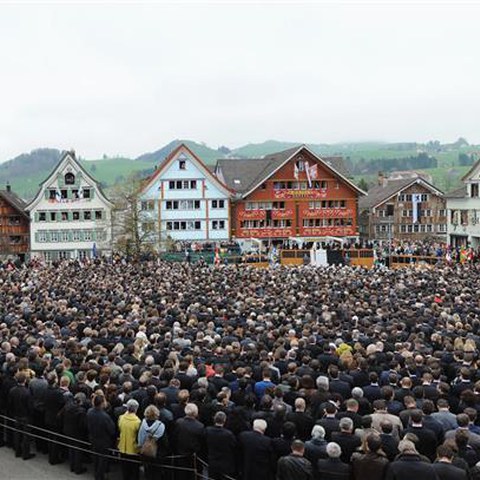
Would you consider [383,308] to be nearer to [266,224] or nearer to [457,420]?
[457,420]

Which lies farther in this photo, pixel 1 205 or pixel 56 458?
→ pixel 1 205

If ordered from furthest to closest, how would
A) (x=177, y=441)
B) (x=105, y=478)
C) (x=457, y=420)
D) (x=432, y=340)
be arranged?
(x=432, y=340)
(x=105, y=478)
(x=177, y=441)
(x=457, y=420)

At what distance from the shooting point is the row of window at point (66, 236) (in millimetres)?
68375

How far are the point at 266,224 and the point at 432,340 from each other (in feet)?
173

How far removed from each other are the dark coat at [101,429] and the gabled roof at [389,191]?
71.2 m

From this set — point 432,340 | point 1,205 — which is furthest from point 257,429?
point 1,205

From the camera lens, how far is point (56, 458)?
12.7 m

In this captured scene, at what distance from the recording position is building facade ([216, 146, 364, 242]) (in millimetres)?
69375

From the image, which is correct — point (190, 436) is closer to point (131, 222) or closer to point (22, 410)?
point (22, 410)

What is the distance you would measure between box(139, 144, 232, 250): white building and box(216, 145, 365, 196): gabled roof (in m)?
3.12

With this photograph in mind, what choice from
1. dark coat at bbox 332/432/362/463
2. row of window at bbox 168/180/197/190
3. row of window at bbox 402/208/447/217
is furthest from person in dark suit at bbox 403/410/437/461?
row of window at bbox 402/208/447/217

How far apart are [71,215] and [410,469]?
2499 inches

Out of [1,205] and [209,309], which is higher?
[1,205]

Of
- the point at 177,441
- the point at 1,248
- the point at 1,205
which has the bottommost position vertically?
the point at 177,441
